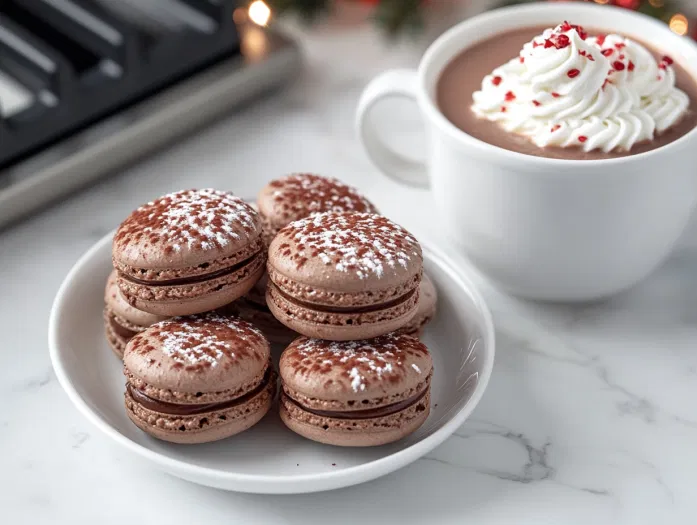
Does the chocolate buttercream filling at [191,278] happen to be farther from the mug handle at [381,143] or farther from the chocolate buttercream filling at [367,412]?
the mug handle at [381,143]

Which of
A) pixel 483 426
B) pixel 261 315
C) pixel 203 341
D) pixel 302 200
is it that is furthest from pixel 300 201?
pixel 483 426

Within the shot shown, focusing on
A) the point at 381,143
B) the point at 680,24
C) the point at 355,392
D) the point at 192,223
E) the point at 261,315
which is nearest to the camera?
the point at 355,392

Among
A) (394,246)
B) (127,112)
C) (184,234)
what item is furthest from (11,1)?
(394,246)

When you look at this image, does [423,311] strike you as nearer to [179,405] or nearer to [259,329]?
[259,329]

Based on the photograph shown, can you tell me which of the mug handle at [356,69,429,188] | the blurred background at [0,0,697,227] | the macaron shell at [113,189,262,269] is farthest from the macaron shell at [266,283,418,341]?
the blurred background at [0,0,697,227]

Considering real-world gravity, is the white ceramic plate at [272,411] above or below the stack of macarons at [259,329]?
below

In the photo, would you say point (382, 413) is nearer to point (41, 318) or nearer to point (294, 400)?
point (294, 400)

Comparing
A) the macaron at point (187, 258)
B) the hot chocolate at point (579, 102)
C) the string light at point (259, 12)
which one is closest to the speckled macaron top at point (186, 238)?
the macaron at point (187, 258)
